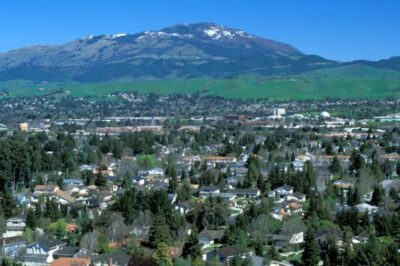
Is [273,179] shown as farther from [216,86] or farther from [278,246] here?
[216,86]

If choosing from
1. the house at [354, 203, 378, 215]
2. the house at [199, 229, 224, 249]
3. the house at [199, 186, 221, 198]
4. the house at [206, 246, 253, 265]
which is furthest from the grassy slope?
the house at [206, 246, 253, 265]

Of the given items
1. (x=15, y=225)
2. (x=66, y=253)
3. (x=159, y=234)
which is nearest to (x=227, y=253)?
(x=159, y=234)

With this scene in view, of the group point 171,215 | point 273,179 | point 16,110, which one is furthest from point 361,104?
point 171,215

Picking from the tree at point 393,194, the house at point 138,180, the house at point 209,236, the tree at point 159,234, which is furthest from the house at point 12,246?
the tree at point 393,194

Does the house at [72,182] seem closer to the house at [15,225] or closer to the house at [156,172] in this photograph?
the house at [156,172]

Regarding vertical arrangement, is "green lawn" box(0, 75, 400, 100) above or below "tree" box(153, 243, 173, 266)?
above

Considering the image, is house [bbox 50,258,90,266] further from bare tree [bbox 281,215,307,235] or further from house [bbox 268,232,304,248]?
bare tree [bbox 281,215,307,235]
